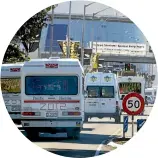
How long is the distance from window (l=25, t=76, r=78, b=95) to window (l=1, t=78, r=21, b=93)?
392cm

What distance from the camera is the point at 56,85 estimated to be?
1831 centimetres

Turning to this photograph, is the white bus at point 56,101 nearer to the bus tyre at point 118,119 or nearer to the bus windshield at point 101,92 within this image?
the bus tyre at point 118,119

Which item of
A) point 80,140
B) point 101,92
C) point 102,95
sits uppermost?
point 101,92

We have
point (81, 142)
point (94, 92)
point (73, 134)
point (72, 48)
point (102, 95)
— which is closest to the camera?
point (81, 142)

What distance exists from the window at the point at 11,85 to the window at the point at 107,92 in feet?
21.7

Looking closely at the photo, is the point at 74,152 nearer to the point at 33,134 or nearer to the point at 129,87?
the point at 33,134

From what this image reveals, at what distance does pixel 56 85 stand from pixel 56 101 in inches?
17.0

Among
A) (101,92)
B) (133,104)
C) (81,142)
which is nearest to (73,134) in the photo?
(81,142)

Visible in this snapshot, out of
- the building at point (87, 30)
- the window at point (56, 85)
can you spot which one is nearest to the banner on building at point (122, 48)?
the building at point (87, 30)

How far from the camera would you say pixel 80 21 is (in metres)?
39.3

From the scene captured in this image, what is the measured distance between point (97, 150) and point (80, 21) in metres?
24.2

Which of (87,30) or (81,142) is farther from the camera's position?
(87,30)

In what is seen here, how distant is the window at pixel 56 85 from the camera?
1822 centimetres

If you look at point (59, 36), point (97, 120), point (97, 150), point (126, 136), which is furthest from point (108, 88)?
point (97, 150)
